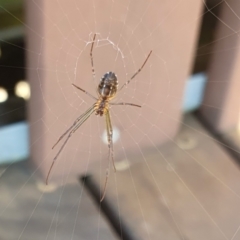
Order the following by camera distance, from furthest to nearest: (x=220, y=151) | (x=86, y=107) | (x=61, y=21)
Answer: (x=220, y=151), (x=86, y=107), (x=61, y=21)

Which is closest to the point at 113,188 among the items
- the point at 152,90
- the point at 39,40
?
the point at 152,90

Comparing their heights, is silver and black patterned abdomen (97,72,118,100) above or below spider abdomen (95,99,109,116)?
above

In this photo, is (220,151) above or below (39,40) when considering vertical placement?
below

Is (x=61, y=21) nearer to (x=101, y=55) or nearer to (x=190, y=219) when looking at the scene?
(x=101, y=55)

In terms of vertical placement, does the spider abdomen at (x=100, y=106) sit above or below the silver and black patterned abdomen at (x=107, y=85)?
below

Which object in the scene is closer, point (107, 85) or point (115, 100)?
point (107, 85)
